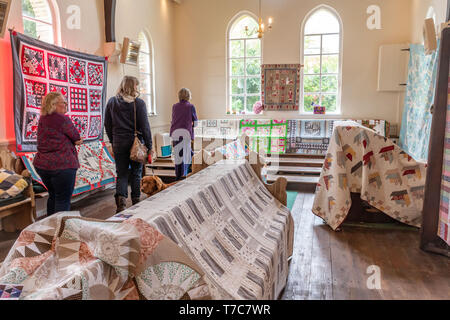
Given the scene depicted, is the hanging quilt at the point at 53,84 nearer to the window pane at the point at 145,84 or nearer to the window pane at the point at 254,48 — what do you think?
the window pane at the point at 145,84

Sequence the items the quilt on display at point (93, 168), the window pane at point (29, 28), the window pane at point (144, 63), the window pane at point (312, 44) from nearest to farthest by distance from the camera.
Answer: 1. the window pane at point (29, 28)
2. the quilt on display at point (93, 168)
3. the window pane at point (144, 63)
4. the window pane at point (312, 44)

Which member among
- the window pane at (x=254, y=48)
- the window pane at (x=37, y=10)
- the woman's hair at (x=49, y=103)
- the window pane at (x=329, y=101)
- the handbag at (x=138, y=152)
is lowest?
the handbag at (x=138, y=152)

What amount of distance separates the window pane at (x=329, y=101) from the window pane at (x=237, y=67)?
1908 millimetres

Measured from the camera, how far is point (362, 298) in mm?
2416

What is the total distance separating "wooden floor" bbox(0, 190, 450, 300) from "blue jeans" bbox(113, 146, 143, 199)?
632mm

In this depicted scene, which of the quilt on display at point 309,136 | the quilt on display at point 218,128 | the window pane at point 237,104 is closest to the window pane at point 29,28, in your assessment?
the quilt on display at point 218,128

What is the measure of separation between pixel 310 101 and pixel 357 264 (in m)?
5.28

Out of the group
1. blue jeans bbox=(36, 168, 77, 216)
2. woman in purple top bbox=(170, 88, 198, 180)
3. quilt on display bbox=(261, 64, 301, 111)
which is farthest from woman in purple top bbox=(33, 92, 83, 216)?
quilt on display bbox=(261, 64, 301, 111)

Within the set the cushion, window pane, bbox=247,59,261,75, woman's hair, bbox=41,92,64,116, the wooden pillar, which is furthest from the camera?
window pane, bbox=247,59,261,75

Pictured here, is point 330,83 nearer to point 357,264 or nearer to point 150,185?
point 357,264

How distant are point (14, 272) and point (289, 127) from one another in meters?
6.80

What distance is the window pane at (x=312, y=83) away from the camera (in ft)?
25.1

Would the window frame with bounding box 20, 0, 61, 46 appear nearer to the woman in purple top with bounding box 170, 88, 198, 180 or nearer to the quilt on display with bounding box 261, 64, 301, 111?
the woman in purple top with bounding box 170, 88, 198, 180

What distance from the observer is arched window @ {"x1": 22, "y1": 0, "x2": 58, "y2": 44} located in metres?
4.23
